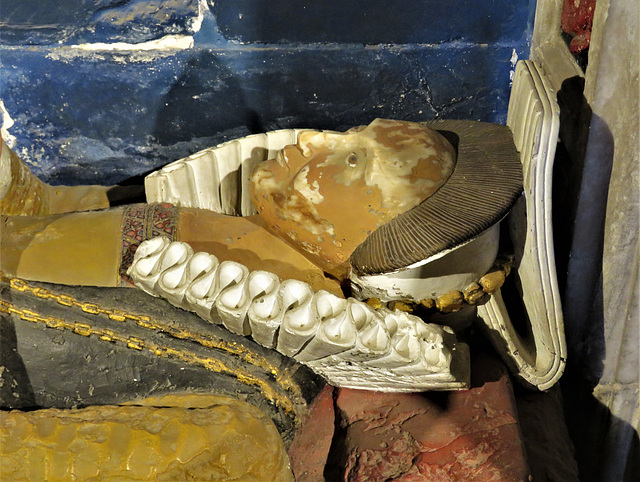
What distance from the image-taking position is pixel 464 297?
136 cm

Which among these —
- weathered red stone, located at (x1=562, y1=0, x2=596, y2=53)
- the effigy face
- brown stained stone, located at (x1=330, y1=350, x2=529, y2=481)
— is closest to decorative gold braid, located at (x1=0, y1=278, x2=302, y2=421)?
brown stained stone, located at (x1=330, y1=350, x2=529, y2=481)

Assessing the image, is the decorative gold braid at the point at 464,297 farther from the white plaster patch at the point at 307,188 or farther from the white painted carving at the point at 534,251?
the white plaster patch at the point at 307,188

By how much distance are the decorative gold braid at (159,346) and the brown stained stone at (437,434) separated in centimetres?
15

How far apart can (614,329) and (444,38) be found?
0.86m

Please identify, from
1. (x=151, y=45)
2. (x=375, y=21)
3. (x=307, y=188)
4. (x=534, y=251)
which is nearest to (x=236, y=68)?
(x=151, y=45)

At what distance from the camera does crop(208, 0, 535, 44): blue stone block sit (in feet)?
5.48

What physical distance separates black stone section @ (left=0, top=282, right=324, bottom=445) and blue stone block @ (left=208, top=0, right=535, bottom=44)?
Result: 0.80 meters

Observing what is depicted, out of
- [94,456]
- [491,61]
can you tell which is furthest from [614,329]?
[94,456]

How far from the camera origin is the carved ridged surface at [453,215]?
116cm

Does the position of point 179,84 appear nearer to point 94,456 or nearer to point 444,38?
point 444,38

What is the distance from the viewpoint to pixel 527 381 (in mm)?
1467

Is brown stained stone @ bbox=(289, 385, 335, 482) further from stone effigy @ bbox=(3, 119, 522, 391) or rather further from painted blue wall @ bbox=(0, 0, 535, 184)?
painted blue wall @ bbox=(0, 0, 535, 184)

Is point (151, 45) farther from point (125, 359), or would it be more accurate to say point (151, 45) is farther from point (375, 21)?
point (125, 359)

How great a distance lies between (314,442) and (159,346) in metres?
0.39
